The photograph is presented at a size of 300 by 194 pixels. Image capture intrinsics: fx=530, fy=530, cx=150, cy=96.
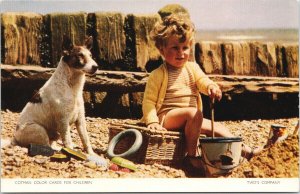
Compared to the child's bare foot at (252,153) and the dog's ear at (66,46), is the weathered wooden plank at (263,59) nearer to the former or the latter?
the child's bare foot at (252,153)

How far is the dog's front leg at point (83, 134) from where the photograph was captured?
8.53 feet

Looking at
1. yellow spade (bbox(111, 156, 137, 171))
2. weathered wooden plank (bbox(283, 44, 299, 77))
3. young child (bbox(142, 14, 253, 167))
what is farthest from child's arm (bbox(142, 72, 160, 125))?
weathered wooden plank (bbox(283, 44, 299, 77))

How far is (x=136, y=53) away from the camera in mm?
2957

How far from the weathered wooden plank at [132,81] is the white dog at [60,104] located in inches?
10.7

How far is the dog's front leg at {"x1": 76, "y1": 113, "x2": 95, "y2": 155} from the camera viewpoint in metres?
2.60

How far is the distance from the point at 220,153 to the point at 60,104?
2.62 feet

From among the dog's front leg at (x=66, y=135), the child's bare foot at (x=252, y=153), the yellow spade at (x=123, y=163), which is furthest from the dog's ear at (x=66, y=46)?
the child's bare foot at (x=252, y=153)

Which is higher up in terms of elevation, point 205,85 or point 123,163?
point 205,85

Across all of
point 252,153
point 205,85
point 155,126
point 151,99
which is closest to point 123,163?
point 155,126

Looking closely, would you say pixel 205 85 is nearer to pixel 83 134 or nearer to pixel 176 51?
pixel 176 51

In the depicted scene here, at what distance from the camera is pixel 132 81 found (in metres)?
2.93

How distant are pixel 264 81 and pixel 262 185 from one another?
0.63m

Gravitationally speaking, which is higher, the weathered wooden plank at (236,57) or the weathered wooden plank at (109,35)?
the weathered wooden plank at (109,35)

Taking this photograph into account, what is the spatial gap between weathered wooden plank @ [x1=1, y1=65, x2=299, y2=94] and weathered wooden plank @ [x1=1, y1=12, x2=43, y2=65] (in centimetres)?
6
